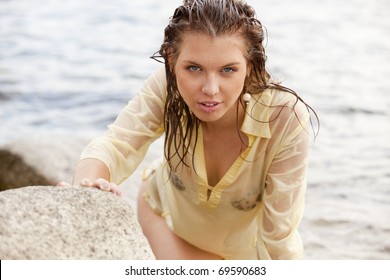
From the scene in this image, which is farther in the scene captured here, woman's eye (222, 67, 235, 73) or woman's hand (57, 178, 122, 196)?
woman's eye (222, 67, 235, 73)

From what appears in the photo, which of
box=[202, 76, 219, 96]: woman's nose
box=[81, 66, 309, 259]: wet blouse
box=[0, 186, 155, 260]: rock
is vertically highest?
box=[202, 76, 219, 96]: woman's nose

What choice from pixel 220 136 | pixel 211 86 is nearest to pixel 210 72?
pixel 211 86

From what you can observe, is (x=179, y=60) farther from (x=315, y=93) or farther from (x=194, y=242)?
(x=315, y=93)

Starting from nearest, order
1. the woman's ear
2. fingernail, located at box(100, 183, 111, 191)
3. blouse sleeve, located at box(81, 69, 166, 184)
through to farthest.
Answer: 1. fingernail, located at box(100, 183, 111, 191)
2. the woman's ear
3. blouse sleeve, located at box(81, 69, 166, 184)

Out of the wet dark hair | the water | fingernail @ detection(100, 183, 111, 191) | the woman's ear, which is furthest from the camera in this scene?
the water

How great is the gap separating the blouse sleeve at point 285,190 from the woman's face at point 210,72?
0.33 metres

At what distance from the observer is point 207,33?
8.43 ft

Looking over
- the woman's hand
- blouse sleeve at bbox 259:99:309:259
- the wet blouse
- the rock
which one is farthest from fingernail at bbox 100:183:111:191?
blouse sleeve at bbox 259:99:309:259

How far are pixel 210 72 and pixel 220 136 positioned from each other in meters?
0.54

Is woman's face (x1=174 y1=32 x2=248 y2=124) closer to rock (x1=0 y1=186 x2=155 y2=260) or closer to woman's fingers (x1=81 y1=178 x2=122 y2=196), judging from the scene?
woman's fingers (x1=81 y1=178 x2=122 y2=196)

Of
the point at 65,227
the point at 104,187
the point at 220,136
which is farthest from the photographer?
the point at 220,136

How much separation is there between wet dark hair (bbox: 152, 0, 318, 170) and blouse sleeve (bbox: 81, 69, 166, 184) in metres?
0.08

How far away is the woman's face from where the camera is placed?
257 cm

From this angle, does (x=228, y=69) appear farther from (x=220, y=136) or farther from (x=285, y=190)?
(x=285, y=190)
